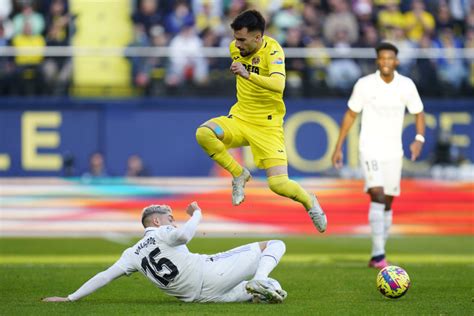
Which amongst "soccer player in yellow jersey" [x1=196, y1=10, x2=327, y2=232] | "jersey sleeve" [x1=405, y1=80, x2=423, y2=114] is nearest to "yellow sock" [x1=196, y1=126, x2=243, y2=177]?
"soccer player in yellow jersey" [x1=196, y1=10, x2=327, y2=232]

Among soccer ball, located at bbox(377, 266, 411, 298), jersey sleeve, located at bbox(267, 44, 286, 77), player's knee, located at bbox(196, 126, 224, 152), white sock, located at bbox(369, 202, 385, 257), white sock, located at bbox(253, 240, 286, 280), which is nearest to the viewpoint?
white sock, located at bbox(253, 240, 286, 280)

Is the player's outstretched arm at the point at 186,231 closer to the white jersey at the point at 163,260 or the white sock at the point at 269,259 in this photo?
the white jersey at the point at 163,260

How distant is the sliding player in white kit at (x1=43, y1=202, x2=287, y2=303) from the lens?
10570 millimetres

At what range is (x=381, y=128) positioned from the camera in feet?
50.1

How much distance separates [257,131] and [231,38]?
38.6ft

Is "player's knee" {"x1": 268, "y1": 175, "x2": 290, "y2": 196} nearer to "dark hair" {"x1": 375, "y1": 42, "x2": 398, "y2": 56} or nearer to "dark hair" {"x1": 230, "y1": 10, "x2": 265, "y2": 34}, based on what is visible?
"dark hair" {"x1": 230, "y1": 10, "x2": 265, "y2": 34}

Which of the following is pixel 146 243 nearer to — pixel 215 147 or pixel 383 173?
pixel 215 147

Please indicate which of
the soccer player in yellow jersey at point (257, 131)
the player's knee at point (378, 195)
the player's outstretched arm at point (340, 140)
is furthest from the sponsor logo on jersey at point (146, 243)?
the player's knee at point (378, 195)

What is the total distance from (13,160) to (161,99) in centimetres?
331

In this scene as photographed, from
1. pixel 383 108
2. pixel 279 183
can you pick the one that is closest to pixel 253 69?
pixel 279 183

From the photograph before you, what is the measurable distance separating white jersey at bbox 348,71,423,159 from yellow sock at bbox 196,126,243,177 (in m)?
2.97

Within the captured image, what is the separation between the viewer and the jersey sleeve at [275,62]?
1212cm

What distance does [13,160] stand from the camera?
24.3m

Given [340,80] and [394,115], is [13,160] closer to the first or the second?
[340,80]
